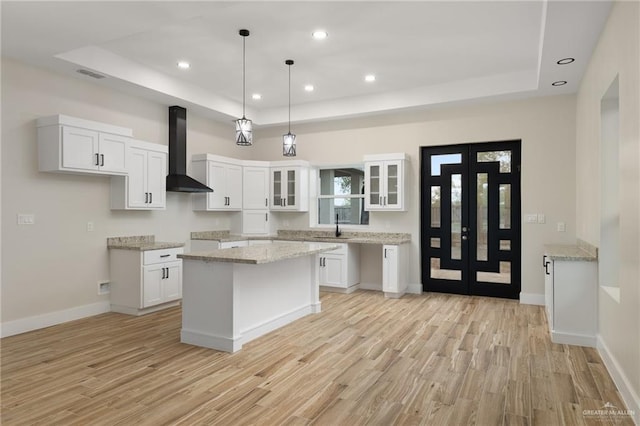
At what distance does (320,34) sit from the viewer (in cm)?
416

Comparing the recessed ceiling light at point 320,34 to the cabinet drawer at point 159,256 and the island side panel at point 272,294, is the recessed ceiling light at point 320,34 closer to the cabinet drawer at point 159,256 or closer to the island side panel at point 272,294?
the island side panel at point 272,294

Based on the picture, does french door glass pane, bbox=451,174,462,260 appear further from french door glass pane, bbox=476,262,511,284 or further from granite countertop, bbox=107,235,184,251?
granite countertop, bbox=107,235,184,251

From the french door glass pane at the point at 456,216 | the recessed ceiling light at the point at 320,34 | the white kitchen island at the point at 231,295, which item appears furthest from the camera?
the french door glass pane at the point at 456,216

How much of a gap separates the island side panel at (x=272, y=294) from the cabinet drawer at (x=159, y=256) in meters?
1.56

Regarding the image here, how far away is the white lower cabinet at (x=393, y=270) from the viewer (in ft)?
19.6

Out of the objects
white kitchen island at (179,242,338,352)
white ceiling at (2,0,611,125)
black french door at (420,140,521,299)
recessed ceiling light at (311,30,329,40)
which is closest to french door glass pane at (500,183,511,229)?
black french door at (420,140,521,299)

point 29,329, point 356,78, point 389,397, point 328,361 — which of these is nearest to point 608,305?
point 389,397

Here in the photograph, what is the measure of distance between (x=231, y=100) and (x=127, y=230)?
2.66 meters

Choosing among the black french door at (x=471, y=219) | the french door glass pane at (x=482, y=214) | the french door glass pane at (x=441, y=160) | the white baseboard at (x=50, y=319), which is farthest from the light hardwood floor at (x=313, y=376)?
the french door glass pane at (x=441, y=160)

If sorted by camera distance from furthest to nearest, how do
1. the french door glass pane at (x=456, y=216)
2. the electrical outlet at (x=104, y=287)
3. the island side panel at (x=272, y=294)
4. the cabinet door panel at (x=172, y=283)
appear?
1. the french door glass pane at (x=456, y=216)
2. the cabinet door panel at (x=172, y=283)
3. the electrical outlet at (x=104, y=287)
4. the island side panel at (x=272, y=294)

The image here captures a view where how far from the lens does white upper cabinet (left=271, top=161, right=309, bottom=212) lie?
7.05 meters

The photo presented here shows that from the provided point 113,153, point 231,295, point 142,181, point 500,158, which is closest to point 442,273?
point 500,158

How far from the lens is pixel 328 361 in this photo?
11.4 ft

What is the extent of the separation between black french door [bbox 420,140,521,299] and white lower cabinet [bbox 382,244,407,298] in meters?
0.63
